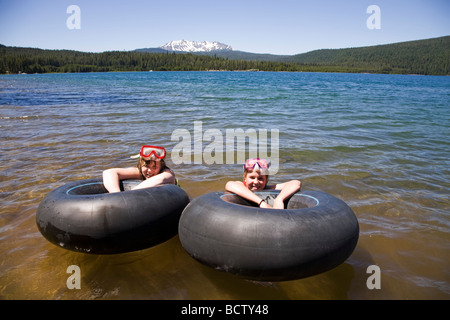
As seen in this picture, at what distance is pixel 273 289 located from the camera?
327 cm

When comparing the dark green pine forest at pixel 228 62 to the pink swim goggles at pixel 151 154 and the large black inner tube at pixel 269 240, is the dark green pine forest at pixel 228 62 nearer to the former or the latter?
the pink swim goggles at pixel 151 154

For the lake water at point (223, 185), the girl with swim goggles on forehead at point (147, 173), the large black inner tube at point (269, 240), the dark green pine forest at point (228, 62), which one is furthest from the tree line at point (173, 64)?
the large black inner tube at point (269, 240)

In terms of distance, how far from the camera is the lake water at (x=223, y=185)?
329cm

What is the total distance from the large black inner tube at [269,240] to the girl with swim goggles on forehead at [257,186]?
29.6 inches

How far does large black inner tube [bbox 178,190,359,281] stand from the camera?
2.87 metres

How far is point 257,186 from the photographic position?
4.46 metres

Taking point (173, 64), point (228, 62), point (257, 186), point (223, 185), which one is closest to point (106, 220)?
point (257, 186)

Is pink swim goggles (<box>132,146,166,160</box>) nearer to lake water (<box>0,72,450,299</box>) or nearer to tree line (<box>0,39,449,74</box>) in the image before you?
lake water (<box>0,72,450,299</box>)

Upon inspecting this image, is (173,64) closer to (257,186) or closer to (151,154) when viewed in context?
(151,154)

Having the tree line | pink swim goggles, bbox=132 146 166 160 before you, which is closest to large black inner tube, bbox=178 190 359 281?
pink swim goggles, bbox=132 146 166 160

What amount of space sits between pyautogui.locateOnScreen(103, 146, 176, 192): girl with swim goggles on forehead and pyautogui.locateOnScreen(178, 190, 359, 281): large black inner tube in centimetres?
133

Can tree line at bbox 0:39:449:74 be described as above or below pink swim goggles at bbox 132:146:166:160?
above
